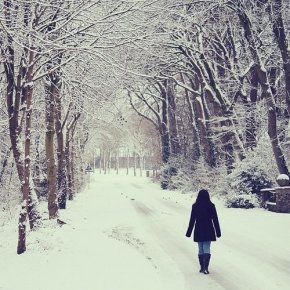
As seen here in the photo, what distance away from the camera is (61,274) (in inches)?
316

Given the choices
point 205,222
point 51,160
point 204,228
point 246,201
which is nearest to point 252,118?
point 246,201

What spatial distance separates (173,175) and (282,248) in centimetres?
2701

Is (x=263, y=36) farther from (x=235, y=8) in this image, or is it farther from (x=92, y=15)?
(x=92, y=15)

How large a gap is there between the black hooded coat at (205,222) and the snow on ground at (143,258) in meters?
0.74

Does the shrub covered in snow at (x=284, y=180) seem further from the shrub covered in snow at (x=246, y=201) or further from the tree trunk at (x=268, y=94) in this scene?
the shrub covered in snow at (x=246, y=201)

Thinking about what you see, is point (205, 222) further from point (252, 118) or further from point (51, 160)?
point (252, 118)

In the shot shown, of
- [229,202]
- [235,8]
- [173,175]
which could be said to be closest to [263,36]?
[235,8]

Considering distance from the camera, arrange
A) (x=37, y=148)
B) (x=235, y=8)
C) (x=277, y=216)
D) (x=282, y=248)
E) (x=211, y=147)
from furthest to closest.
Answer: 1. (x=211, y=147)
2. (x=37, y=148)
3. (x=235, y=8)
4. (x=277, y=216)
5. (x=282, y=248)

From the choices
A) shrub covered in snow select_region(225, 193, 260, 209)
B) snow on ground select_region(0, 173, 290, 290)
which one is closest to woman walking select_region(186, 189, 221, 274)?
snow on ground select_region(0, 173, 290, 290)

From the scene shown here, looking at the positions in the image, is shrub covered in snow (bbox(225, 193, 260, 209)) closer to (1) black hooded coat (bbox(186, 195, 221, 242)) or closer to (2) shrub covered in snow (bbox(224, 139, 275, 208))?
(2) shrub covered in snow (bbox(224, 139, 275, 208))

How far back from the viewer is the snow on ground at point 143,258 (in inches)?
306

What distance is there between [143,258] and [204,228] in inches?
71.2

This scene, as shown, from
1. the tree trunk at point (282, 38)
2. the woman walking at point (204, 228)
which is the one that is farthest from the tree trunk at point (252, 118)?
the woman walking at point (204, 228)

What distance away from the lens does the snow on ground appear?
306 inches
